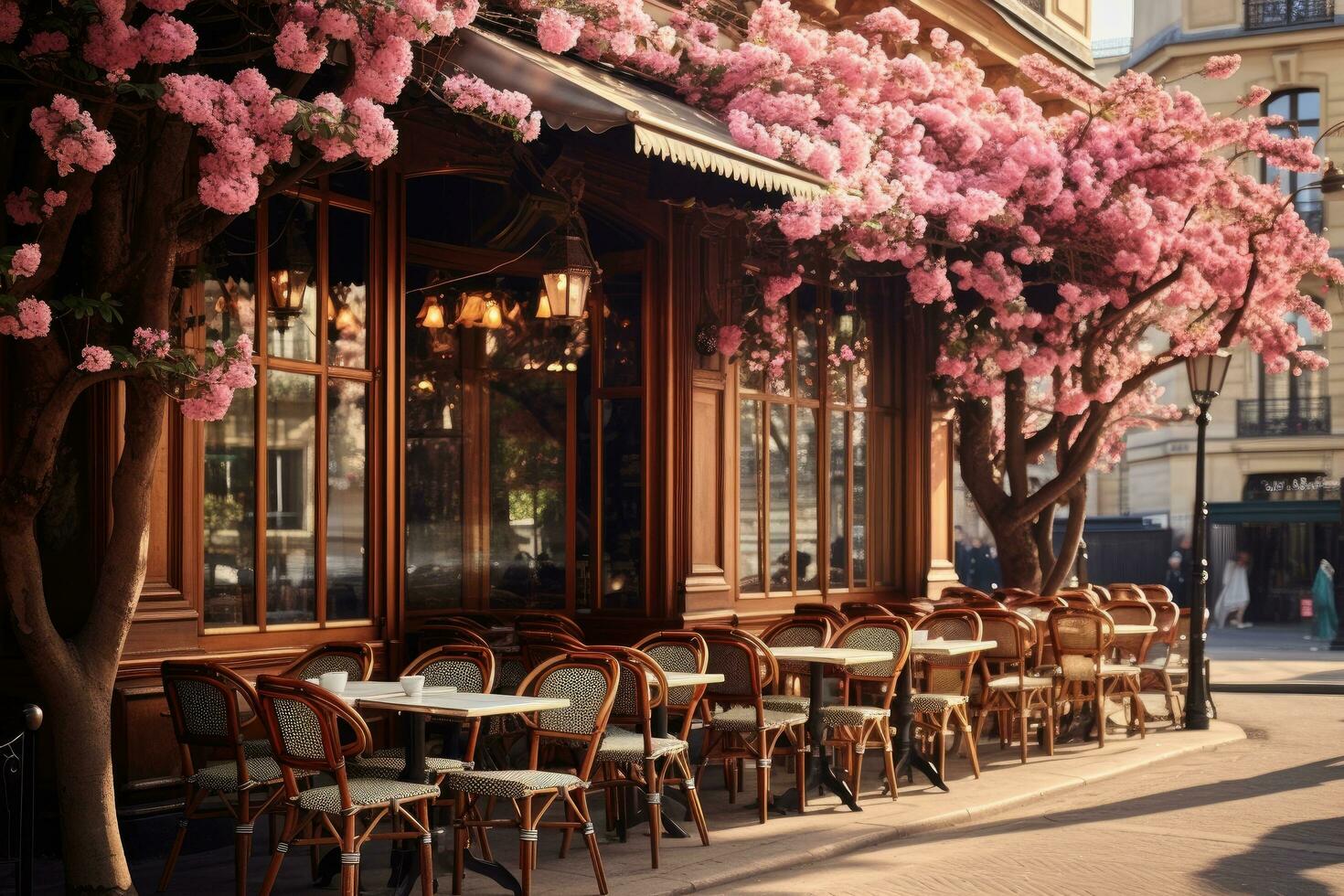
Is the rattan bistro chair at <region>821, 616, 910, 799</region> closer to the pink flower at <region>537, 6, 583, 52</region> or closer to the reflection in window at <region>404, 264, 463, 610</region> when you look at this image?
the reflection in window at <region>404, 264, 463, 610</region>

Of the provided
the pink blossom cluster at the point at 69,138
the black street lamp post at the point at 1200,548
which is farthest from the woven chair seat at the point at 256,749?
the black street lamp post at the point at 1200,548

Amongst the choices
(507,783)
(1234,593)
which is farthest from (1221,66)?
(1234,593)

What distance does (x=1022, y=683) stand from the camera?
12.3m

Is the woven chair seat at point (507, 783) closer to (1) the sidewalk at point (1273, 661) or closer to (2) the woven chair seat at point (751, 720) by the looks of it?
(2) the woven chair seat at point (751, 720)

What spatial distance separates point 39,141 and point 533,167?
3.96m

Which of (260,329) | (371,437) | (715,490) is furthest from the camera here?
(715,490)

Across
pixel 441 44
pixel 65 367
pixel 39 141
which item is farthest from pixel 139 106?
pixel 441 44

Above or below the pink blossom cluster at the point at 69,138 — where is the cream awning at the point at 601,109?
above

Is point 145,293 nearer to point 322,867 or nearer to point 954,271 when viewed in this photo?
point 322,867

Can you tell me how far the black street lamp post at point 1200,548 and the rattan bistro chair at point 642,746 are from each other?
7.37 m

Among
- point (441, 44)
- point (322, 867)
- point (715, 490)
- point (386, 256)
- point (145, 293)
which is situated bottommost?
point (322, 867)

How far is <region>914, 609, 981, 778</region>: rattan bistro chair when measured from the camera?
1112cm

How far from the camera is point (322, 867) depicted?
7.91m

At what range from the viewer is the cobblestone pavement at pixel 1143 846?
7926 millimetres
